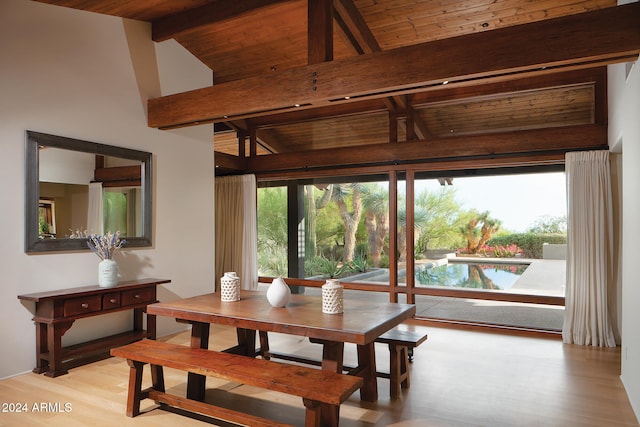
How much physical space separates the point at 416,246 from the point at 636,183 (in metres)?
2.94

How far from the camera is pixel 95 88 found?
4.21m

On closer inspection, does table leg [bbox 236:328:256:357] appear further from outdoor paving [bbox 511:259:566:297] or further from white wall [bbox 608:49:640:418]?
outdoor paving [bbox 511:259:566:297]

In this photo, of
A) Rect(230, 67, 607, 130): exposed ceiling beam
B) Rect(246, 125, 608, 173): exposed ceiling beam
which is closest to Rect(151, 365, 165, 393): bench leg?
Rect(230, 67, 607, 130): exposed ceiling beam

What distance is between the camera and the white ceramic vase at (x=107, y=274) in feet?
13.1

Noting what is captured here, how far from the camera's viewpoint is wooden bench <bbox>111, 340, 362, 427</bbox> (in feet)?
7.47

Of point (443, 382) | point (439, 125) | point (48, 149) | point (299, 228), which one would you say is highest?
point (439, 125)

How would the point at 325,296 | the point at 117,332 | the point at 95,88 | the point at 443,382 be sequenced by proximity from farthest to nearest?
the point at 117,332 → the point at 95,88 → the point at 443,382 → the point at 325,296

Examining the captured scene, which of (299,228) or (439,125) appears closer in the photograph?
(439,125)

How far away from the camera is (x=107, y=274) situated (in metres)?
4.01

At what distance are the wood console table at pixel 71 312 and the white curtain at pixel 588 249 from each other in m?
4.39

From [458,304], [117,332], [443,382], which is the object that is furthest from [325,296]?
[458,304]

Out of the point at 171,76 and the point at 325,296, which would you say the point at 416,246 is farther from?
the point at 171,76

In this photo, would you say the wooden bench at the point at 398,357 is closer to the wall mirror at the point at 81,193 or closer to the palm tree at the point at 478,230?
the palm tree at the point at 478,230

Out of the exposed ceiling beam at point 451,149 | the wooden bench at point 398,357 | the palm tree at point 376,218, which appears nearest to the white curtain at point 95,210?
the exposed ceiling beam at point 451,149
